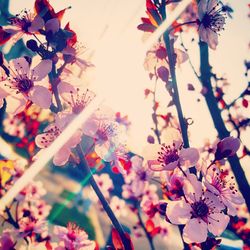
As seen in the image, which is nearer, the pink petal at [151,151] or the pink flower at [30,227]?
the pink petal at [151,151]

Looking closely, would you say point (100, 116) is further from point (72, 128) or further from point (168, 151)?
point (168, 151)

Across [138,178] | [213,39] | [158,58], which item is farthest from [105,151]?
[138,178]

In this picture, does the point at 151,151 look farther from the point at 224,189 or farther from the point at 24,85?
the point at 24,85

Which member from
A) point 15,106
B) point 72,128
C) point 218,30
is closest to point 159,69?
point 218,30

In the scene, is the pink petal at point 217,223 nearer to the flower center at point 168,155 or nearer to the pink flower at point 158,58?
the flower center at point 168,155

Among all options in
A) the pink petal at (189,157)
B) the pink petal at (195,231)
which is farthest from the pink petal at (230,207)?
the pink petal at (189,157)

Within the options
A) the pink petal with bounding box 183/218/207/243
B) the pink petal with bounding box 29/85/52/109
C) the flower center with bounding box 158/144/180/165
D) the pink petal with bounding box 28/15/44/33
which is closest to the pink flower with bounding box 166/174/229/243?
the pink petal with bounding box 183/218/207/243
